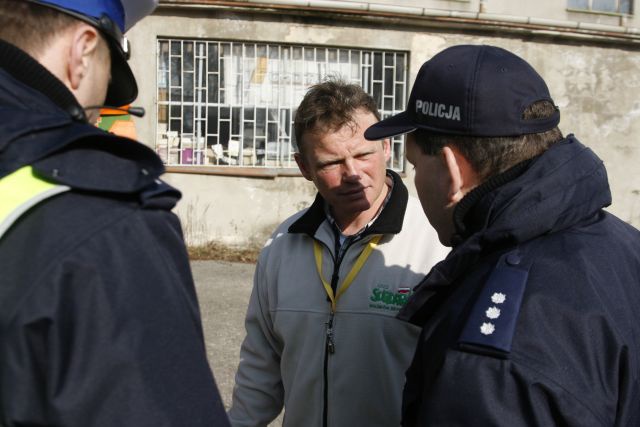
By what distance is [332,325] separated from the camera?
2648 millimetres

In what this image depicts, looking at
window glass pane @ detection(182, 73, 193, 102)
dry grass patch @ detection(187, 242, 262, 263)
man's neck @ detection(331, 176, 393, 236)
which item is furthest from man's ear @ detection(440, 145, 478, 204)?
window glass pane @ detection(182, 73, 193, 102)

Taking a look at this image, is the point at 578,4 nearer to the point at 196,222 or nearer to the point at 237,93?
the point at 237,93

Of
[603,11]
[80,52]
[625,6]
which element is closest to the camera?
[80,52]

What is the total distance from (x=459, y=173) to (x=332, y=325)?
98 centimetres

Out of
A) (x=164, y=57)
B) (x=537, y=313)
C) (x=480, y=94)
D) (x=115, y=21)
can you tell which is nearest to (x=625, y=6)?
(x=164, y=57)

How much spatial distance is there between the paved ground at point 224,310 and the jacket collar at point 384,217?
240 cm

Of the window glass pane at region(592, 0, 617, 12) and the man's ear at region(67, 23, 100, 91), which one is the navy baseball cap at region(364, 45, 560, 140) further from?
the window glass pane at region(592, 0, 617, 12)

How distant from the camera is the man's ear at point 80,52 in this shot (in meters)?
1.43

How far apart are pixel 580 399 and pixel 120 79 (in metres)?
1.23

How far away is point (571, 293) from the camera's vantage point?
1563 mm

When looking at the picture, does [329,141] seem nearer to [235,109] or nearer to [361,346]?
[361,346]

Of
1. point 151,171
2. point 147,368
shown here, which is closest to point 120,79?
point 151,171

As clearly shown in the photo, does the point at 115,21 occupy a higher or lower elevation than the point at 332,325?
higher

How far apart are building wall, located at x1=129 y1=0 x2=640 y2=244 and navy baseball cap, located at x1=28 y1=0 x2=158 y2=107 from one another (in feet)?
26.5
